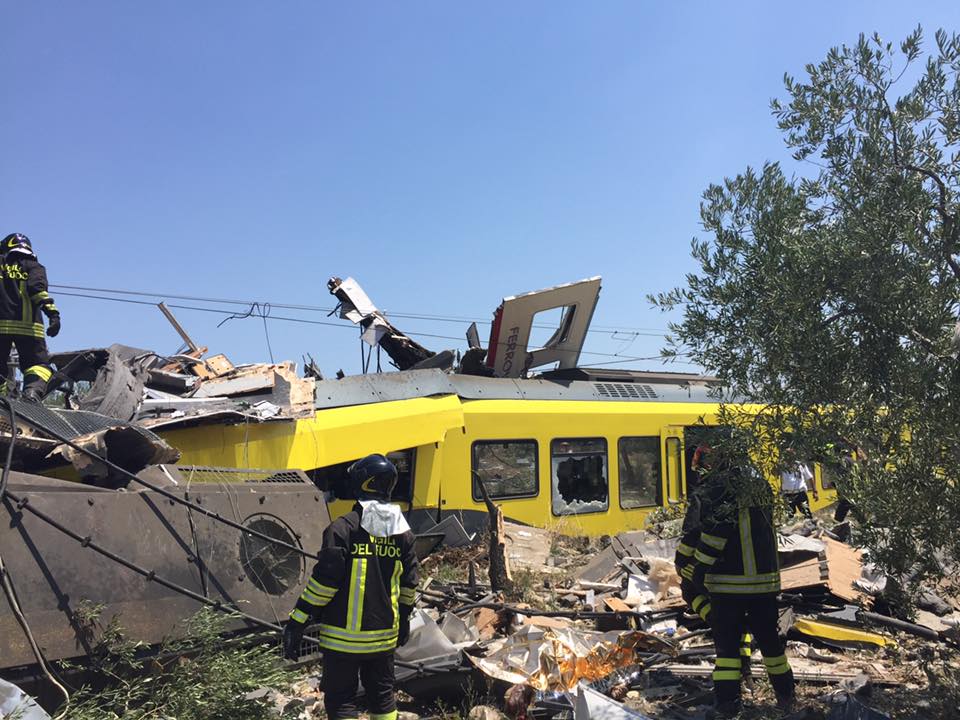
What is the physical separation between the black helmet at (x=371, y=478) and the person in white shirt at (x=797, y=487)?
2304mm

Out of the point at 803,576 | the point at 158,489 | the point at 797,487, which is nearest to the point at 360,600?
the point at 158,489

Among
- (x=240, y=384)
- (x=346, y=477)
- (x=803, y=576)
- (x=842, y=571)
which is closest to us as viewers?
(x=803, y=576)

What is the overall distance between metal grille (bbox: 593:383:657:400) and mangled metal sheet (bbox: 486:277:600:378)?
0.68 meters

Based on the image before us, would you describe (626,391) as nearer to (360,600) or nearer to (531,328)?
(531,328)

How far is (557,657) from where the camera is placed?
5.89 m

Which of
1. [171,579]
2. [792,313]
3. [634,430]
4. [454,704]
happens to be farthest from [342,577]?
[634,430]

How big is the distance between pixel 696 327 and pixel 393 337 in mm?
7929

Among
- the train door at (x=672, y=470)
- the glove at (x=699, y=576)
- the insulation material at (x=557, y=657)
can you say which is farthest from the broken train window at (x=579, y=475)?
the glove at (x=699, y=576)

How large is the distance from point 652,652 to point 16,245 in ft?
22.2

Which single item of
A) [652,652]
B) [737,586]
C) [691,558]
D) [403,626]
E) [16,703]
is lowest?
[652,652]

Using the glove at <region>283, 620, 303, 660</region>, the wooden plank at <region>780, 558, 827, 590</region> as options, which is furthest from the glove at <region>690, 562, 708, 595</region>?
the glove at <region>283, 620, 303, 660</region>

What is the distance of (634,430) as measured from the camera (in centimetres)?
1270

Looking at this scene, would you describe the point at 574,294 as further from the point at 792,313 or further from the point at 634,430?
the point at 792,313

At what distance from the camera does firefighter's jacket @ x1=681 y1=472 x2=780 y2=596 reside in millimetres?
5289
